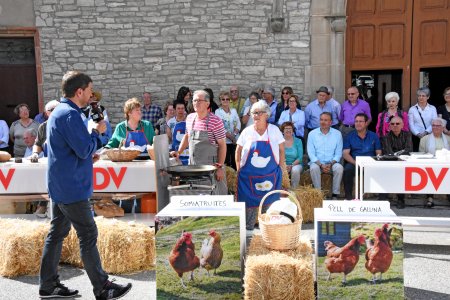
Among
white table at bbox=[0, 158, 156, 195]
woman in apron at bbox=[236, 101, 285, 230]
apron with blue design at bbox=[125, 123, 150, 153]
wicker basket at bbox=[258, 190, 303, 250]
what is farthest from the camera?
apron with blue design at bbox=[125, 123, 150, 153]

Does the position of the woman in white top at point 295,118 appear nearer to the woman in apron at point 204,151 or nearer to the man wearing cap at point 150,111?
the man wearing cap at point 150,111

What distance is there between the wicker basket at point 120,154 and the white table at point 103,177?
0.22 feet

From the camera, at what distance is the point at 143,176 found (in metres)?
6.24

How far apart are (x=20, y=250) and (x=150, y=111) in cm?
568

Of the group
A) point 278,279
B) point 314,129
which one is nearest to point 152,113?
point 314,129

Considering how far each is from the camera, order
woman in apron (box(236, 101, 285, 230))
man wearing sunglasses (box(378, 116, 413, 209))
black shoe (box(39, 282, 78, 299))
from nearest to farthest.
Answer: black shoe (box(39, 282, 78, 299))
woman in apron (box(236, 101, 285, 230))
man wearing sunglasses (box(378, 116, 413, 209))

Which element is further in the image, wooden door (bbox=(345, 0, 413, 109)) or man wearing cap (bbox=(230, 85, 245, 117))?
wooden door (bbox=(345, 0, 413, 109))

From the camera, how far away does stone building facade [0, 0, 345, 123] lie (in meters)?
10.6

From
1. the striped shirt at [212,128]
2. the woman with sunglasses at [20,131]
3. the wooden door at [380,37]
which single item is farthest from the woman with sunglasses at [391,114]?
the woman with sunglasses at [20,131]

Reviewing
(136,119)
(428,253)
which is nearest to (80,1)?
(136,119)

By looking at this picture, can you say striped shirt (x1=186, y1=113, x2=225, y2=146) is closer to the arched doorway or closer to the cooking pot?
the cooking pot

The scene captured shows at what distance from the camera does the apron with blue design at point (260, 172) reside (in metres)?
5.93

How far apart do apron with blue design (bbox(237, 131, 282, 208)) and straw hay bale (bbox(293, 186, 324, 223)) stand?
5.56 feet

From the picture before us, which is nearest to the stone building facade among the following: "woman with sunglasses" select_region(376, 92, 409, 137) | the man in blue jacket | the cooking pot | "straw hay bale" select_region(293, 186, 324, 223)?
"woman with sunglasses" select_region(376, 92, 409, 137)
